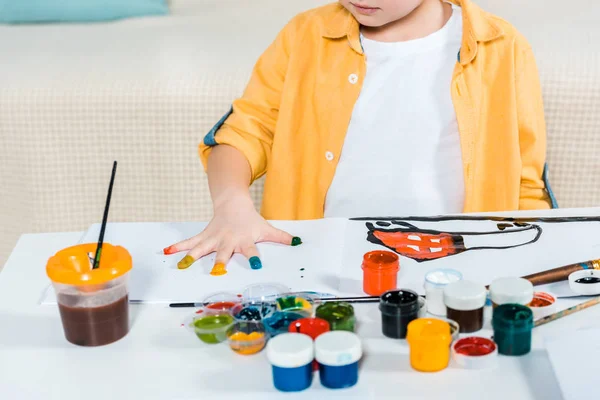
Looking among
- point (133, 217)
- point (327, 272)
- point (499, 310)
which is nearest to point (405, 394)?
point (499, 310)

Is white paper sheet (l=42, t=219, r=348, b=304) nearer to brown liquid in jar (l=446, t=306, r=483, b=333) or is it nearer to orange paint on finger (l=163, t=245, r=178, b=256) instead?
orange paint on finger (l=163, t=245, r=178, b=256)

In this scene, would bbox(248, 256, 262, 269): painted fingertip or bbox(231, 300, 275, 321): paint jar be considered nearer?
bbox(231, 300, 275, 321): paint jar

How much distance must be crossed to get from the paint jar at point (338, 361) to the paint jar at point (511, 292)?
0.14m

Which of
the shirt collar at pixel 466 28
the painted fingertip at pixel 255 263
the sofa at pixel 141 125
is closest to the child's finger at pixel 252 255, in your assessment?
the painted fingertip at pixel 255 263

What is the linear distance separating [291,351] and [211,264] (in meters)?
0.25

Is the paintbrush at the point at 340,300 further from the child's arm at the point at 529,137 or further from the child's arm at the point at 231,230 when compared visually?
the child's arm at the point at 529,137

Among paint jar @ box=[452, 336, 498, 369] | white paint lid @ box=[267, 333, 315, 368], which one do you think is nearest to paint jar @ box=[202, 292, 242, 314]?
white paint lid @ box=[267, 333, 315, 368]

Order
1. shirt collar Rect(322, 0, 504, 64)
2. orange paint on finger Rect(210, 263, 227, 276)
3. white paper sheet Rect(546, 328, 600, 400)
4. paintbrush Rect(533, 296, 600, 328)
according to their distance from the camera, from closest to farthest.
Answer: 1. white paper sheet Rect(546, 328, 600, 400)
2. paintbrush Rect(533, 296, 600, 328)
3. orange paint on finger Rect(210, 263, 227, 276)
4. shirt collar Rect(322, 0, 504, 64)

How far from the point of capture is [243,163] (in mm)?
1124

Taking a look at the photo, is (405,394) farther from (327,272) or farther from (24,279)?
(24,279)

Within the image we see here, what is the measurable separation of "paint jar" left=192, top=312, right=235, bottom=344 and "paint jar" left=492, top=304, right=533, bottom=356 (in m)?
0.23

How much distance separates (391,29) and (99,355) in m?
0.71

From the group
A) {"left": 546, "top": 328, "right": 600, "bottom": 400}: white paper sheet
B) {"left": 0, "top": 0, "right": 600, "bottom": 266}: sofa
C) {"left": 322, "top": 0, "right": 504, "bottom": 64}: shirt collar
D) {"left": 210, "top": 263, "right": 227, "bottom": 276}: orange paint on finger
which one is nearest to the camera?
{"left": 546, "top": 328, "right": 600, "bottom": 400}: white paper sheet

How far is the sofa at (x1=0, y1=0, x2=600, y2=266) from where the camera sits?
1535mm
